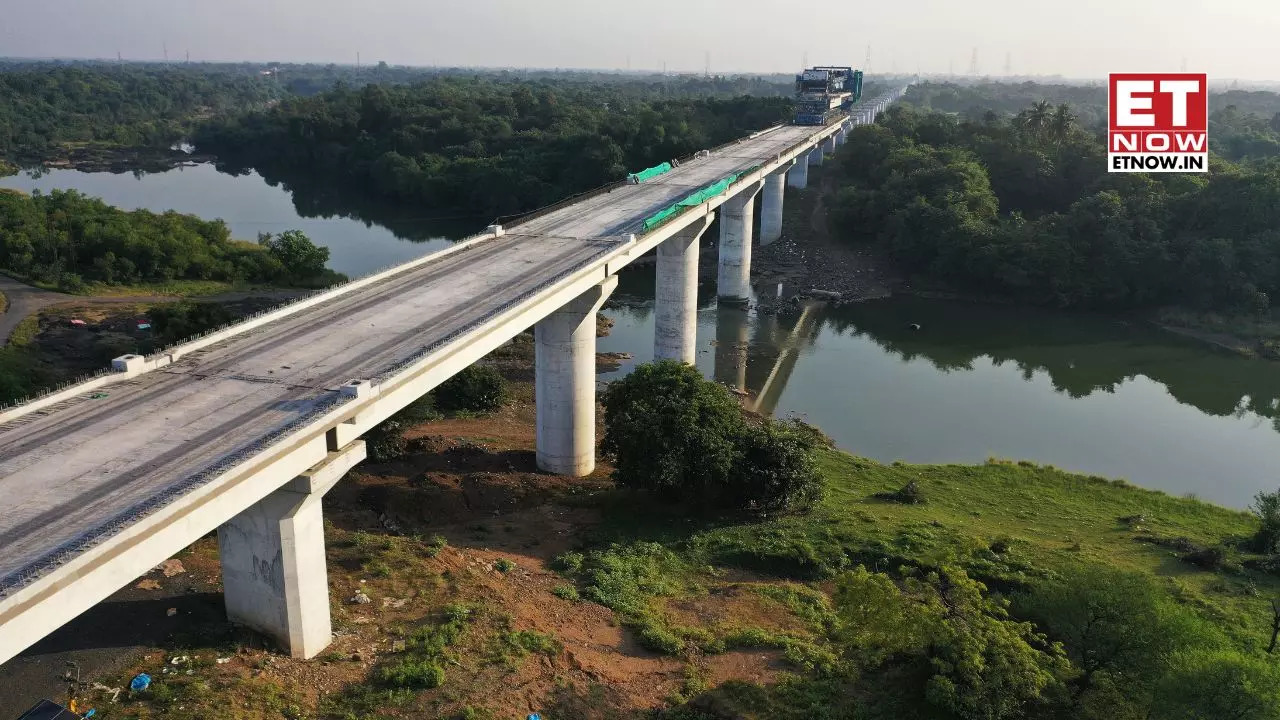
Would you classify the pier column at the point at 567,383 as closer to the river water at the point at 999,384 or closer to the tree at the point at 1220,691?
the river water at the point at 999,384

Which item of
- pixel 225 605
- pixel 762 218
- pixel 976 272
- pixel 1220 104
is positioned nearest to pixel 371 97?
pixel 762 218

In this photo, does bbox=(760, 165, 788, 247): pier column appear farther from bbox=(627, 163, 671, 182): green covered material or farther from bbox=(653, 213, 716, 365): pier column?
bbox=(653, 213, 716, 365): pier column

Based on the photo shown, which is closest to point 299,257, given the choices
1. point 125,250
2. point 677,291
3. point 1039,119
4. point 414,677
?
point 125,250

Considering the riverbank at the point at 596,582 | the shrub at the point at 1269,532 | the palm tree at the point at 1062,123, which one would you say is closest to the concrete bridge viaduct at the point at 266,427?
the riverbank at the point at 596,582

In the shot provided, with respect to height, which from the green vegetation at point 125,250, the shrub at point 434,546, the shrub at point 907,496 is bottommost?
the shrub at point 907,496

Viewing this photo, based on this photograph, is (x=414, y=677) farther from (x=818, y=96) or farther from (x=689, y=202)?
(x=818, y=96)
